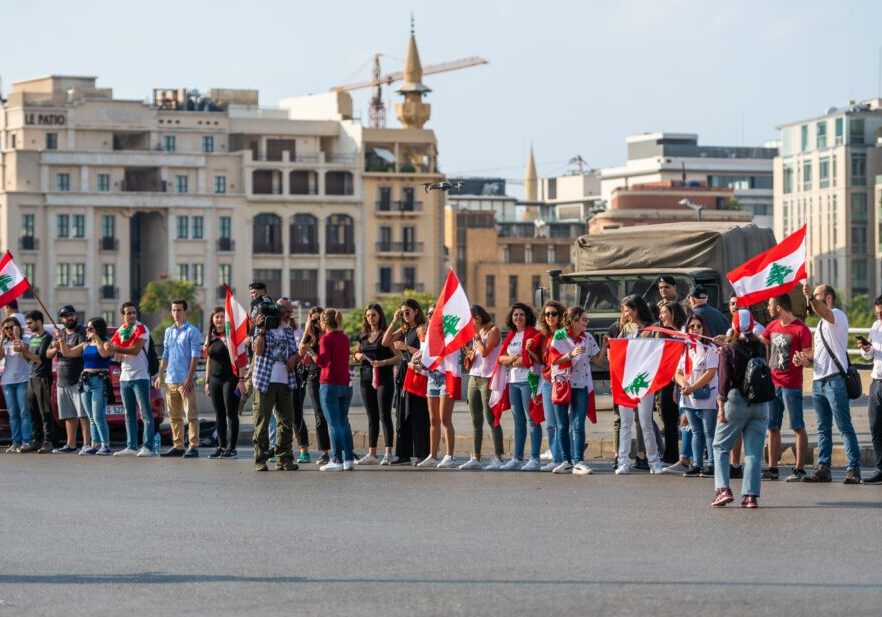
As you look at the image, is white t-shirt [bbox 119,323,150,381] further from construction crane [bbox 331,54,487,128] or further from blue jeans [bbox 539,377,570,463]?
construction crane [bbox 331,54,487,128]

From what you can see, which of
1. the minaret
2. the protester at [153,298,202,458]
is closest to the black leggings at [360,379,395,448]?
the protester at [153,298,202,458]

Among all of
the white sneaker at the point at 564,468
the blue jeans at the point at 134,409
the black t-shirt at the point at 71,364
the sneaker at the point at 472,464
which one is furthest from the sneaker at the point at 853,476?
the black t-shirt at the point at 71,364

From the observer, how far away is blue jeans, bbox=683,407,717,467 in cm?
1959

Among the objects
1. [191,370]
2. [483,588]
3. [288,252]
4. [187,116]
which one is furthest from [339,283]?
[483,588]

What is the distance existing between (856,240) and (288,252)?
42.9 meters

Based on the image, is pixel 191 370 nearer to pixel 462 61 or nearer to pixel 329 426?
pixel 329 426

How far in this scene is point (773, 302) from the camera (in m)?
18.8

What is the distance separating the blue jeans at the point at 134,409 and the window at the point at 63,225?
111170 millimetres

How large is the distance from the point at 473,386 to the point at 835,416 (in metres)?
4.24

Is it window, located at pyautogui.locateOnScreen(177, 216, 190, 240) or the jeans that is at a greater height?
window, located at pyautogui.locateOnScreen(177, 216, 190, 240)

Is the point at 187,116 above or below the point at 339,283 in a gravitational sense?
above

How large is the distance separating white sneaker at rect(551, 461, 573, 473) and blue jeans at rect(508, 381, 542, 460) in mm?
497

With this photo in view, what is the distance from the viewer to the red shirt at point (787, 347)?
62.6 feet

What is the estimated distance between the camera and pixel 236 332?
933 inches
